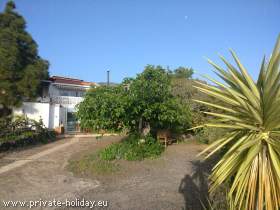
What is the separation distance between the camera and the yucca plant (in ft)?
10.00

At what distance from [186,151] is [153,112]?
286 cm

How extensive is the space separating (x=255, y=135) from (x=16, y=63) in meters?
18.0

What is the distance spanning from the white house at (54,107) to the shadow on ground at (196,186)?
1201cm

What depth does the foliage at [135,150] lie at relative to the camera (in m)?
11.2

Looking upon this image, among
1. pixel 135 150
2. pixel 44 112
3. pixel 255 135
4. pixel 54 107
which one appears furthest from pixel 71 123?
pixel 255 135

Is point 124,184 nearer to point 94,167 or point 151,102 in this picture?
point 94,167

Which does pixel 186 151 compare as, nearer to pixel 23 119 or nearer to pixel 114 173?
pixel 114 173

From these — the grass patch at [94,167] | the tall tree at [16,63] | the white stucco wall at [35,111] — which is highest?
the tall tree at [16,63]

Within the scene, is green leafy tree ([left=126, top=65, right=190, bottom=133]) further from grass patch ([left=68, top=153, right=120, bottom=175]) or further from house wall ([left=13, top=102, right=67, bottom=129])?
house wall ([left=13, top=102, right=67, bottom=129])

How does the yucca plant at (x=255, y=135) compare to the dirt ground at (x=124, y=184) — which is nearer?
the yucca plant at (x=255, y=135)

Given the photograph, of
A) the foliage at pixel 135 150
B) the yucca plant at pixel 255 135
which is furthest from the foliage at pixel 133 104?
the yucca plant at pixel 255 135

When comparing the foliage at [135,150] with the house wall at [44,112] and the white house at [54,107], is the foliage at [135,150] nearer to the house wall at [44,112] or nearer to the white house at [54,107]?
the white house at [54,107]

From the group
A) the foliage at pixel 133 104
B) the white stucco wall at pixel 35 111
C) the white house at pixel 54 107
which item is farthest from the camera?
the white house at pixel 54 107

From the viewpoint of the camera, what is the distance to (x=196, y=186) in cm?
772
